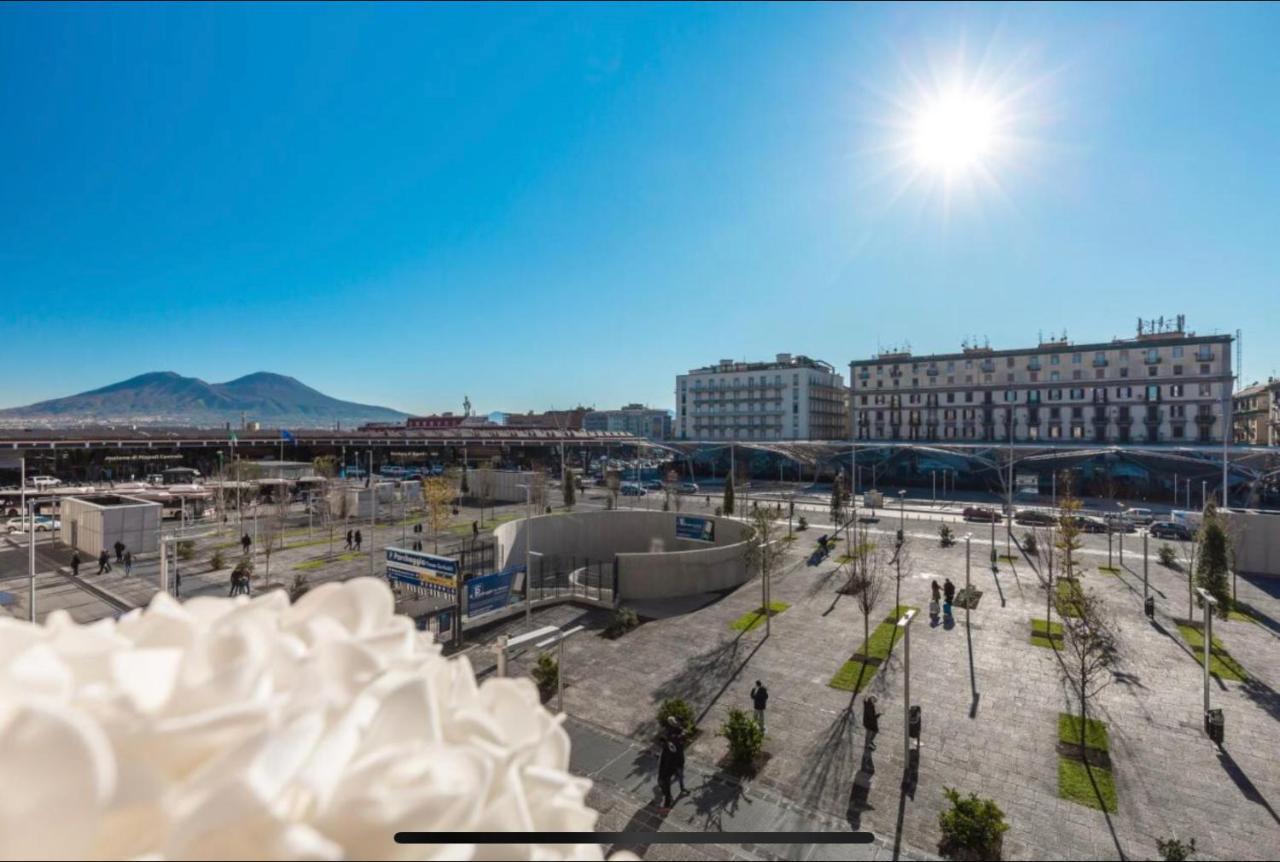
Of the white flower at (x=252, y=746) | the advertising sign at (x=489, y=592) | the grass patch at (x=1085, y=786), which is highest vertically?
the white flower at (x=252, y=746)

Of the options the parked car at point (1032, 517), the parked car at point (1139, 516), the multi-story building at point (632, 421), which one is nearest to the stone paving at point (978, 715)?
the parked car at point (1032, 517)

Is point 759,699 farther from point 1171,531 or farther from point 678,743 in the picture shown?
point 1171,531

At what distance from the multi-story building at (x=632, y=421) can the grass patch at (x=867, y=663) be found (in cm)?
14067

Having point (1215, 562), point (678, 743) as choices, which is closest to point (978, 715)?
point (678, 743)

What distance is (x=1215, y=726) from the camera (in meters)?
11.2

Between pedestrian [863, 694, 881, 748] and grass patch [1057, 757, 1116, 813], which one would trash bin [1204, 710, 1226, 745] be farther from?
pedestrian [863, 694, 881, 748]

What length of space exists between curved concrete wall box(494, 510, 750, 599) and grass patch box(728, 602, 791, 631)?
2642 mm

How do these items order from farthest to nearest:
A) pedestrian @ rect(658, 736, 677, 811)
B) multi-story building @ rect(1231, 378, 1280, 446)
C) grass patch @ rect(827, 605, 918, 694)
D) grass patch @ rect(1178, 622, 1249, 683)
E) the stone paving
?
multi-story building @ rect(1231, 378, 1280, 446)
grass patch @ rect(1178, 622, 1249, 683)
grass patch @ rect(827, 605, 918, 694)
pedestrian @ rect(658, 736, 677, 811)
the stone paving

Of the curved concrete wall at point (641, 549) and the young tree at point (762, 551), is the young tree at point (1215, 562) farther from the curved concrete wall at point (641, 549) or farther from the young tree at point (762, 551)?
the curved concrete wall at point (641, 549)

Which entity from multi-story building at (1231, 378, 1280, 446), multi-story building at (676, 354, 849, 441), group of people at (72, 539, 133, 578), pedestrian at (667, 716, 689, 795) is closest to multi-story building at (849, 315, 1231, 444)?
multi-story building at (676, 354, 849, 441)

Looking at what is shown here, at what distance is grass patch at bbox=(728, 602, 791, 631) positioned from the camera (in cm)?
1788

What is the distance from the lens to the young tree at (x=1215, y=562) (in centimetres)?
1750

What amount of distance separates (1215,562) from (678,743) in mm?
17972

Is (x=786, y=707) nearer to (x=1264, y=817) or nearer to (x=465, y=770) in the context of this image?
(x=1264, y=817)
